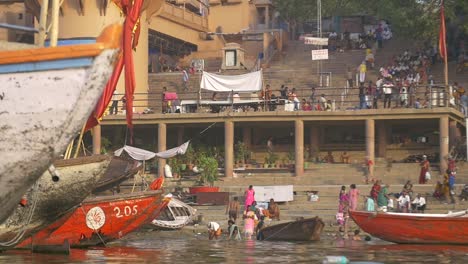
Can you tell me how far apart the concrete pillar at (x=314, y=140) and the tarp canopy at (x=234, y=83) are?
3267 mm

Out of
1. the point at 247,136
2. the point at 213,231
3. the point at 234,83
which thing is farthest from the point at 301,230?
the point at 247,136

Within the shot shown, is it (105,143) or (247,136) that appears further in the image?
(247,136)

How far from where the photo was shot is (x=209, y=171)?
120ft

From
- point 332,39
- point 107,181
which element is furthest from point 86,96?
point 332,39

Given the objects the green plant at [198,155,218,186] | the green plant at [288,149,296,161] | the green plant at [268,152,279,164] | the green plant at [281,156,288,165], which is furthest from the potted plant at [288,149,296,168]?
the green plant at [198,155,218,186]

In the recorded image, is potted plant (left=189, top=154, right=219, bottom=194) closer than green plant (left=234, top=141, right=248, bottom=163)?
Yes

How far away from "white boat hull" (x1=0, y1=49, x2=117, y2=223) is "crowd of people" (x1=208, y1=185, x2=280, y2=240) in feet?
53.9

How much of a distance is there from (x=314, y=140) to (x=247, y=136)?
286 centimetres

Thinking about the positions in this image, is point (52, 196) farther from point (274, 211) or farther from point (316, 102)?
point (316, 102)

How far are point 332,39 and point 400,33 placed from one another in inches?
233

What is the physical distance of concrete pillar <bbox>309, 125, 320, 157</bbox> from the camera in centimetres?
4138

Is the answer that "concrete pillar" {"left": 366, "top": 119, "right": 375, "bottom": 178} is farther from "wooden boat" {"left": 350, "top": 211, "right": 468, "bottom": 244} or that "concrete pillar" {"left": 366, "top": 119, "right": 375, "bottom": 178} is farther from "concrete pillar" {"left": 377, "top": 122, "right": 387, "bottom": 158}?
"wooden boat" {"left": 350, "top": 211, "right": 468, "bottom": 244}

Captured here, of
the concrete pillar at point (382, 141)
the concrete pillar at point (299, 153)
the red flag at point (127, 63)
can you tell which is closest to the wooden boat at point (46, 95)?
the red flag at point (127, 63)

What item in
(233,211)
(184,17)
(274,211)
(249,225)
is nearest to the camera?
(249,225)
